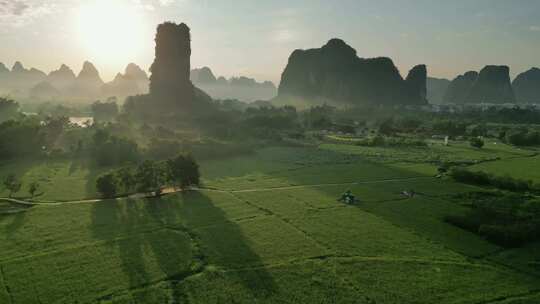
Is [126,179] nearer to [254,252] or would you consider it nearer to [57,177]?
[57,177]

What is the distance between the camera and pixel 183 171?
1684 inches

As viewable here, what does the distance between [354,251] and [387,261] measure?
2.36 metres

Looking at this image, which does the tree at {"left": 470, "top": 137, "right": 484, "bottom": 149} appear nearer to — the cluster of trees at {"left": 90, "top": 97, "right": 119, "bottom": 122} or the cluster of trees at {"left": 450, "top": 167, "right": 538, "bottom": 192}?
the cluster of trees at {"left": 450, "top": 167, "right": 538, "bottom": 192}

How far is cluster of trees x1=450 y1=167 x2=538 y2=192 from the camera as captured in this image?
4638 cm

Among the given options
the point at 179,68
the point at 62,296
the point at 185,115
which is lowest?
the point at 62,296

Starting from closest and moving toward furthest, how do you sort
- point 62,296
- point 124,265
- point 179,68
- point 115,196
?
point 62,296
point 124,265
point 115,196
point 179,68

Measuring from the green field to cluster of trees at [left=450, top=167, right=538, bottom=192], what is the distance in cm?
835

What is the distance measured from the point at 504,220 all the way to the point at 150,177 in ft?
110

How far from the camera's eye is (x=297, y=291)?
70.7 ft

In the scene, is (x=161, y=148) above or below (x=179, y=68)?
below

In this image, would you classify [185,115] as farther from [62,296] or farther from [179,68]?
[62,296]

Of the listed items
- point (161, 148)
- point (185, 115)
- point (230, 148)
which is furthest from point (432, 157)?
point (185, 115)

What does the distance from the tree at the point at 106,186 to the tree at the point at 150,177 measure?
2535 millimetres

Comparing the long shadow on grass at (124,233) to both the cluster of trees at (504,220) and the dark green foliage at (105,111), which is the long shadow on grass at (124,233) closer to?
the cluster of trees at (504,220)
